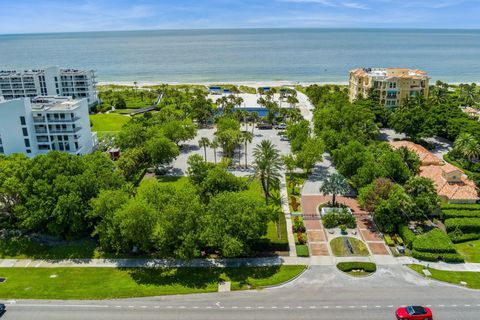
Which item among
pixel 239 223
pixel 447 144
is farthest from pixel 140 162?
pixel 447 144

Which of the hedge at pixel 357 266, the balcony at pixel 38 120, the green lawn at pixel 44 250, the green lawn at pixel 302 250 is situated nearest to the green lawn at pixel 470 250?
the hedge at pixel 357 266

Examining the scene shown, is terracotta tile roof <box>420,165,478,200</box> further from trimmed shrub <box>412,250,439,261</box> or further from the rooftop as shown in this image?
the rooftop

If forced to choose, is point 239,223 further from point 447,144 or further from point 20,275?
point 447,144

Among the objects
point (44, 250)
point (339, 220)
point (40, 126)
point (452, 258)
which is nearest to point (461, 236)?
point (452, 258)

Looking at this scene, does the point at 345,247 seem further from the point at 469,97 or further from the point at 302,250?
the point at 469,97

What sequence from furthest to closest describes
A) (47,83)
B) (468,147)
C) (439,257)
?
(47,83), (468,147), (439,257)

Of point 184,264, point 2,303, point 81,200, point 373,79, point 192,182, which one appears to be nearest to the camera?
point 2,303
